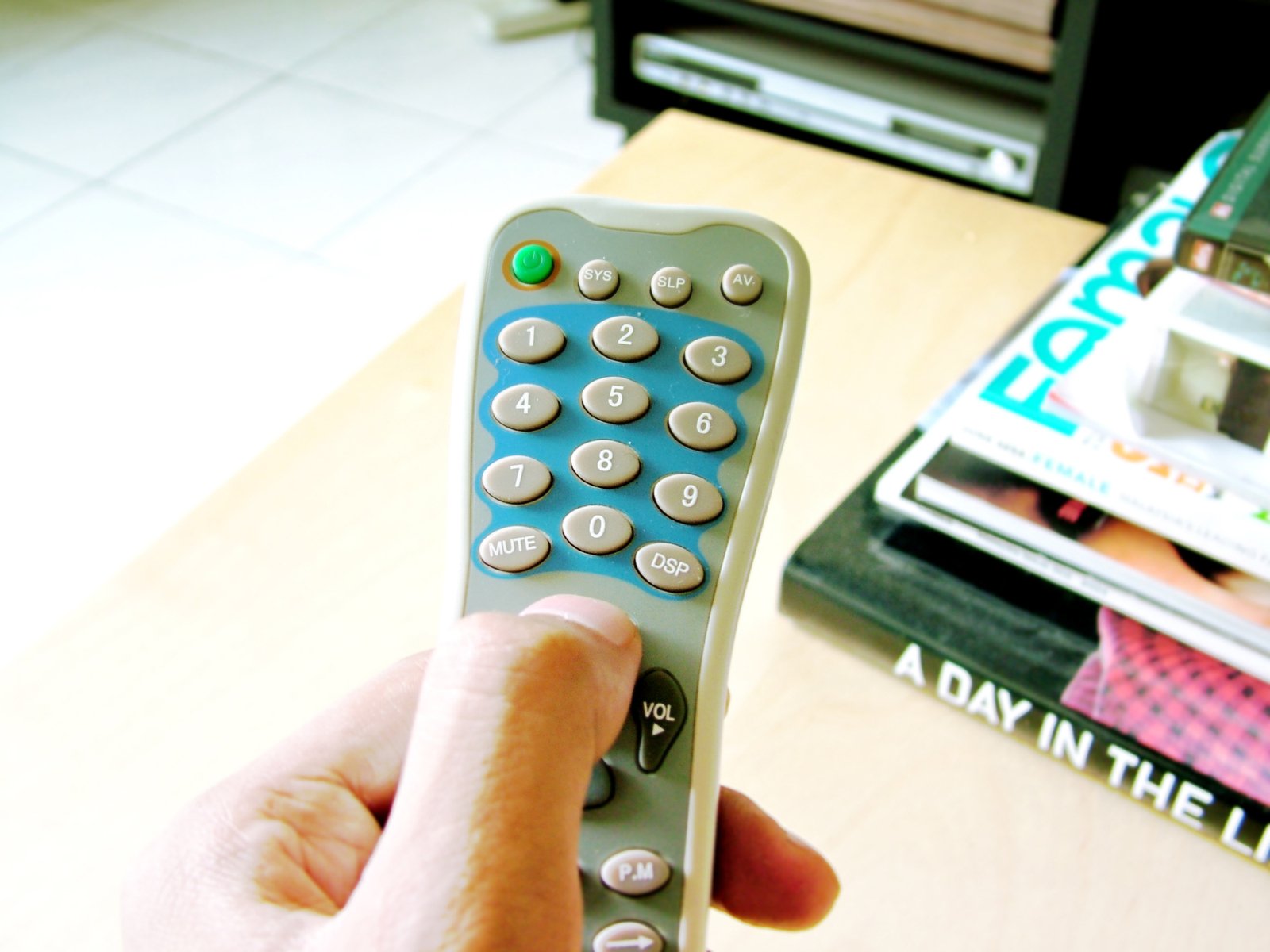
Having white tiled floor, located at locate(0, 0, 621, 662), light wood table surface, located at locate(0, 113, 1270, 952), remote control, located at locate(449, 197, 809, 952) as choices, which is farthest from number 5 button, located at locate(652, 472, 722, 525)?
white tiled floor, located at locate(0, 0, 621, 662)

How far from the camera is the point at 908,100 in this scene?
1.09 m

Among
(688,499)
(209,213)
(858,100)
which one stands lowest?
(209,213)

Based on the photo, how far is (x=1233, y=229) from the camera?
0.43m

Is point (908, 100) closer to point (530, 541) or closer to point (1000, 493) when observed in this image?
point (1000, 493)

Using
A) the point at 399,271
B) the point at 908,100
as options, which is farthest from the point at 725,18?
the point at 399,271

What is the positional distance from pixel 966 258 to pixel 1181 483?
223 millimetres

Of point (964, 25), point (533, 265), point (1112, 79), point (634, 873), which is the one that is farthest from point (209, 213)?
point (634, 873)

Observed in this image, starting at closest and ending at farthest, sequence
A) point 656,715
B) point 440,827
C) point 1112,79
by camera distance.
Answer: point 440,827 → point 656,715 → point 1112,79

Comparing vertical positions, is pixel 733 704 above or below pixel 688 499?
below

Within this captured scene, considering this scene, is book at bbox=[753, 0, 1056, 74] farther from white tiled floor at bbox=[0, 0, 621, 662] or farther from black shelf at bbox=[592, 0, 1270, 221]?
white tiled floor at bbox=[0, 0, 621, 662]

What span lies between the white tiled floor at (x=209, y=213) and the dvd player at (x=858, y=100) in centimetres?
26

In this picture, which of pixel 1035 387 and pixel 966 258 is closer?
pixel 1035 387

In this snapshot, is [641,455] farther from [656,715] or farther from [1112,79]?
[1112,79]

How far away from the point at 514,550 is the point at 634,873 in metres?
0.10
